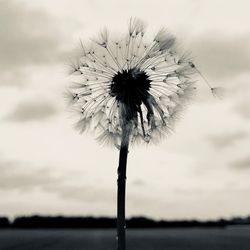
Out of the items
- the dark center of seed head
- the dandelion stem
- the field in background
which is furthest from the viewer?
the field in background

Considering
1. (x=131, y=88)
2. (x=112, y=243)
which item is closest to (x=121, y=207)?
(x=131, y=88)

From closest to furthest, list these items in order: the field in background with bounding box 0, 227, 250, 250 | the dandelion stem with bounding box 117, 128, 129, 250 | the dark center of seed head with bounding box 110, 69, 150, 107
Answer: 1. the dandelion stem with bounding box 117, 128, 129, 250
2. the dark center of seed head with bounding box 110, 69, 150, 107
3. the field in background with bounding box 0, 227, 250, 250

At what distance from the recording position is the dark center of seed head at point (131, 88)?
22453 millimetres

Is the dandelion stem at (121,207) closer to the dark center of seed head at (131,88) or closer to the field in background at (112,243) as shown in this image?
the dark center of seed head at (131,88)

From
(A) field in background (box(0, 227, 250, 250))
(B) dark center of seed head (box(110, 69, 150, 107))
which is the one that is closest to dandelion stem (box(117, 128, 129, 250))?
(B) dark center of seed head (box(110, 69, 150, 107))

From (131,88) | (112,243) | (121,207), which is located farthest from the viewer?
(112,243)

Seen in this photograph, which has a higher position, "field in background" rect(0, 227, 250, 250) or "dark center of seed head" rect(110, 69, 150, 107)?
"field in background" rect(0, 227, 250, 250)

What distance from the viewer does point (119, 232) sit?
20.2 metres

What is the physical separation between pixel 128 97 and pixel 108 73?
116 centimetres

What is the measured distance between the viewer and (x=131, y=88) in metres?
22.5

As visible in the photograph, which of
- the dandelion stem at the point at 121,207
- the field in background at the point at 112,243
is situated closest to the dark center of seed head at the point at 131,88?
the dandelion stem at the point at 121,207

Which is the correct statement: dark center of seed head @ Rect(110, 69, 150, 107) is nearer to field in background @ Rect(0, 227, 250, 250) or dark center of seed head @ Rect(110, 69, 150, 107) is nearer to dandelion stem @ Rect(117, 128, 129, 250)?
dandelion stem @ Rect(117, 128, 129, 250)

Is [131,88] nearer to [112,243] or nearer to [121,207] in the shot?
[121,207]

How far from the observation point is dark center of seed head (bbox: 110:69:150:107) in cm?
2245
